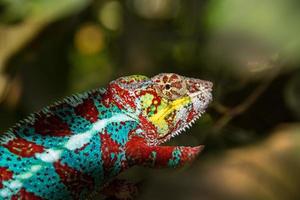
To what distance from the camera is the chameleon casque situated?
4.75 ft

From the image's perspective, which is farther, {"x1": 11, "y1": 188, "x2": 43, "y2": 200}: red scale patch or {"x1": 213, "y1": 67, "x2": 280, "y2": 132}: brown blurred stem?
{"x1": 11, "y1": 188, "x2": 43, "y2": 200}: red scale patch

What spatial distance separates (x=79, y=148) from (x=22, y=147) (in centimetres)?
12

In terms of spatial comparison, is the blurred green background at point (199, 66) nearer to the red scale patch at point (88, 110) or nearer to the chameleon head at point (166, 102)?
the chameleon head at point (166, 102)

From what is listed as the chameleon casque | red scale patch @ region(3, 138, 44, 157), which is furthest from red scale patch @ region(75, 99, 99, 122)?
red scale patch @ region(3, 138, 44, 157)

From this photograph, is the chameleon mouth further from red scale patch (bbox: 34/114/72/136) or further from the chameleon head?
red scale patch (bbox: 34/114/72/136)

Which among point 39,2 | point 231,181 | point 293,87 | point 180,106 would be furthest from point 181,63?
point 231,181

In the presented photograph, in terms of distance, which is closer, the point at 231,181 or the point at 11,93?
the point at 231,181

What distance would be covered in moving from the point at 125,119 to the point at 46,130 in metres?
0.23

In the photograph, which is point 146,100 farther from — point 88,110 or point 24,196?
point 24,196

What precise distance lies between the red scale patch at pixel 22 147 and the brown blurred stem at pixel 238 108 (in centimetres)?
40

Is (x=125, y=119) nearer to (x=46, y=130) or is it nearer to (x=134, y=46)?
(x=46, y=130)

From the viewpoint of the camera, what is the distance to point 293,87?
1.08 m

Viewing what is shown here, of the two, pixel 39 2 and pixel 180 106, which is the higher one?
pixel 39 2

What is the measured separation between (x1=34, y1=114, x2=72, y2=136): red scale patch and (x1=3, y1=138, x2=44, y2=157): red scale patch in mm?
34
